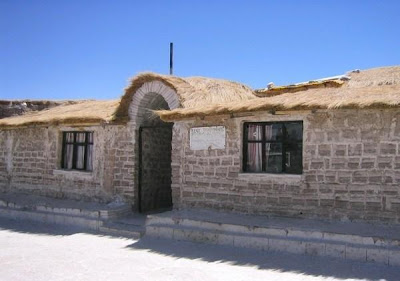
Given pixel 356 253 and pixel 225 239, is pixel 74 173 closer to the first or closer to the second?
pixel 225 239

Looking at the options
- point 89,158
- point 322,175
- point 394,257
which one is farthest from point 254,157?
point 89,158

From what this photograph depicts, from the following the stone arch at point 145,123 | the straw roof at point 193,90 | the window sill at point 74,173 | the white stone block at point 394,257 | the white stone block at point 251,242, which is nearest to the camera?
the white stone block at point 394,257

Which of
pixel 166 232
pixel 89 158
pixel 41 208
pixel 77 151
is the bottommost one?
pixel 166 232

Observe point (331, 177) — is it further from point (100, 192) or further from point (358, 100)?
point (100, 192)

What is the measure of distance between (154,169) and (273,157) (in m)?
4.07

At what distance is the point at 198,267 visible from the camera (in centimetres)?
620

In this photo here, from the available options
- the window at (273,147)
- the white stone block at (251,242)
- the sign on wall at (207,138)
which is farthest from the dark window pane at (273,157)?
the white stone block at (251,242)

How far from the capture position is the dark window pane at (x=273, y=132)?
8.26 m

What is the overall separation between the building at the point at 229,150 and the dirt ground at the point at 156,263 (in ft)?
5.06

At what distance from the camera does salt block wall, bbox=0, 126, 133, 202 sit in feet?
35.0

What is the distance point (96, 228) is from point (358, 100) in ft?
20.8

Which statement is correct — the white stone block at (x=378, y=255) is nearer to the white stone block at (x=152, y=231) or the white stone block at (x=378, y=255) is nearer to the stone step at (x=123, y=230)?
the white stone block at (x=152, y=231)

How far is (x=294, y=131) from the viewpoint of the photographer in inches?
321

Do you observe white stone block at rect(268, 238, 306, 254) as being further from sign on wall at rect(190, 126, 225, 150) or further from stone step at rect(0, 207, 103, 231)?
stone step at rect(0, 207, 103, 231)
